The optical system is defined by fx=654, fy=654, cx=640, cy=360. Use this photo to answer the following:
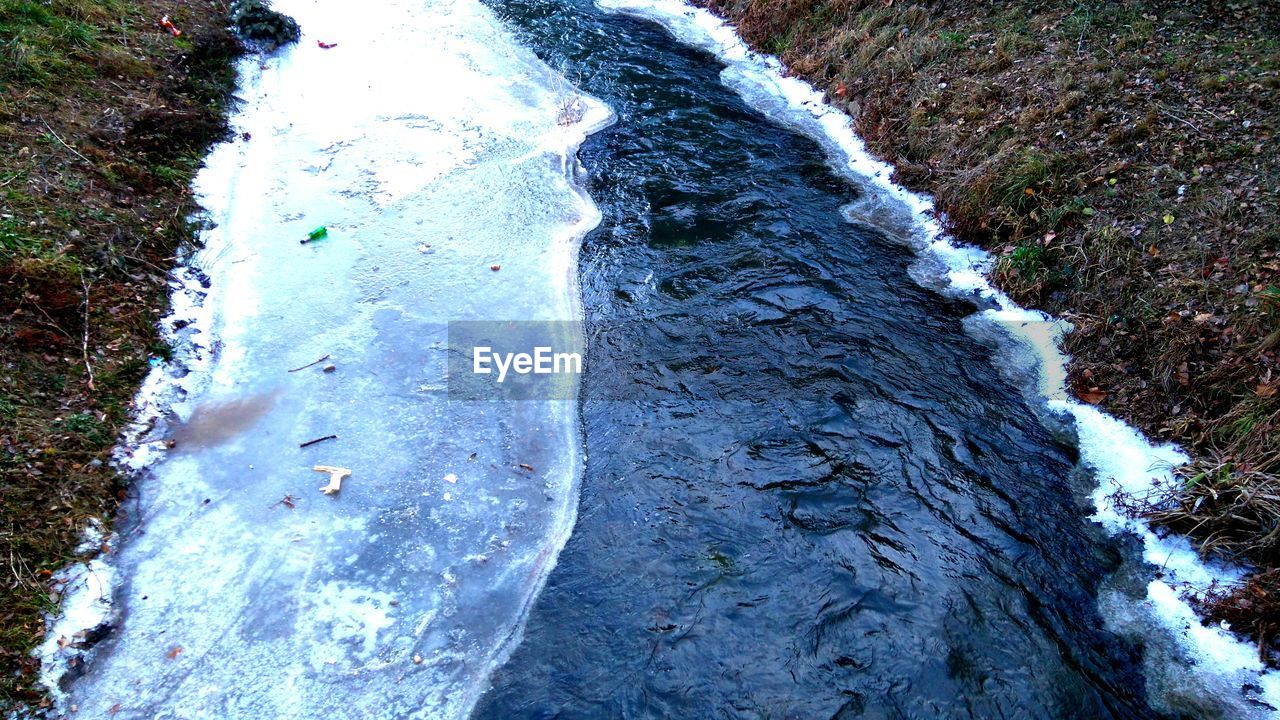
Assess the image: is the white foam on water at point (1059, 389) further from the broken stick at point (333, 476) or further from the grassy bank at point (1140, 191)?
the broken stick at point (333, 476)

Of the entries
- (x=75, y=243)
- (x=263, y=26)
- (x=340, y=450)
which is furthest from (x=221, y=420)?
(x=263, y=26)

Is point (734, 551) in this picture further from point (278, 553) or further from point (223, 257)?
Answer: point (223, 257)

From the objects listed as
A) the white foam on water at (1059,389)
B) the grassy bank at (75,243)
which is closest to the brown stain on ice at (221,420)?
the grassy bank at (75,243)

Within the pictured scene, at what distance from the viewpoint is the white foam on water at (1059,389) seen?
3805 millimetres

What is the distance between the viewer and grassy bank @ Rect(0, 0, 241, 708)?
3.94 metres

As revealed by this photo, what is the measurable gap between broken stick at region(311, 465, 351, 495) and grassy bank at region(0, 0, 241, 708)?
1207 mm

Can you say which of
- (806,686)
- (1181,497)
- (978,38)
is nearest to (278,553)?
(806,686)

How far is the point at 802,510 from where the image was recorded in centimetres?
462

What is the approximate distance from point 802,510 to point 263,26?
35.0 feet

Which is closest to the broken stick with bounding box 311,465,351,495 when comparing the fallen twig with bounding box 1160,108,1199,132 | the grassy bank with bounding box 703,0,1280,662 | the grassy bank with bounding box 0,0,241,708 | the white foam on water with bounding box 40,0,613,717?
the white foam on water with bounding box 40,0,613,717

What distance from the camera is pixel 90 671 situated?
357 cm

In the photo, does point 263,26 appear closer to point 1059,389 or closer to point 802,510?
point 802,510

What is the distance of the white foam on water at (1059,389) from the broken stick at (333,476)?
17.7ft

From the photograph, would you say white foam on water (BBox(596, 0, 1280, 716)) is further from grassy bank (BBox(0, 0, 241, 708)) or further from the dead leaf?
grassy bank (BBox(0, 0, 241, 708))
